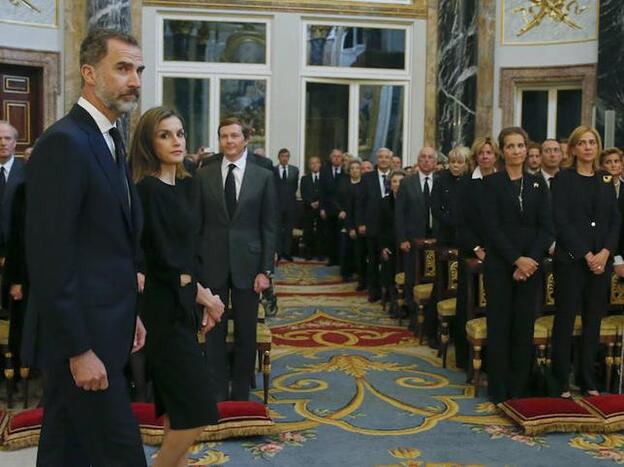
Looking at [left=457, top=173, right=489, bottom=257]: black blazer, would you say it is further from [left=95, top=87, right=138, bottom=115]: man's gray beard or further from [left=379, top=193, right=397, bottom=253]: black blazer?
[left=95, top=87, right=138, bottom=115]: man's gray beard

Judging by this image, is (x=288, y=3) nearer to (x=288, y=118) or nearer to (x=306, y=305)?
(x=288, y=118)

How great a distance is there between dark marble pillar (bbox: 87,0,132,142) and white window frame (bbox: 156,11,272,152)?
152 cm

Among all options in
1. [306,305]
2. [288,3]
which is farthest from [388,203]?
[288,3]

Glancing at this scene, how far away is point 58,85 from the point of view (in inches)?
453

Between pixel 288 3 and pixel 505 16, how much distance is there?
350 centimetres

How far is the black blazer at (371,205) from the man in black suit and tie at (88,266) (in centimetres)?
630

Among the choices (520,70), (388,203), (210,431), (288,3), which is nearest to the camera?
(210,431)

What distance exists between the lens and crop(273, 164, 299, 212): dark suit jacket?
12117 mm

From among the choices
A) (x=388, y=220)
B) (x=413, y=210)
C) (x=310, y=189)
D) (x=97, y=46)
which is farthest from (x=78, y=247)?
(x=310, y=189)

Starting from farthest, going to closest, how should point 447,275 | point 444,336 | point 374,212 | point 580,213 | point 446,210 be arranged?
1. point 374,212
2. point 446,210
3. point 447,275
4. point 444,336
5. point 580,213

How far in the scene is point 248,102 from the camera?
537 inches

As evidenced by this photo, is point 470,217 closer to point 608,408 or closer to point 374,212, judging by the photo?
point 608,408

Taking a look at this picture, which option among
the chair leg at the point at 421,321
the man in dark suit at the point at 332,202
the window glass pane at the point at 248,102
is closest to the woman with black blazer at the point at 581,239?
the chair leg at the point at 421,321

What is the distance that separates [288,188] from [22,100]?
4.00 m
